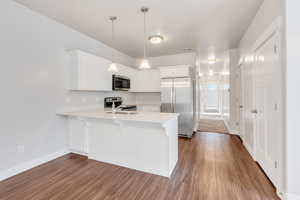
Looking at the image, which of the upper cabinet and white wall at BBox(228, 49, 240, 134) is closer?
the upper cabinet

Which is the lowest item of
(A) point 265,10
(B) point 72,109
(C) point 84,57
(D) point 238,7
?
(B) point 72,109

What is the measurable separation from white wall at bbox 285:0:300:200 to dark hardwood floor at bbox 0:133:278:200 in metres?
0.40

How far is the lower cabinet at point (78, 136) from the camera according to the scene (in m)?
2.91

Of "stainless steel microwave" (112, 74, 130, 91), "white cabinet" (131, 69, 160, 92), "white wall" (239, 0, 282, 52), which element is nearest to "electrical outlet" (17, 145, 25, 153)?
"stainless steel microwave" (112, 74, 130, 91)

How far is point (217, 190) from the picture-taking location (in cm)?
189

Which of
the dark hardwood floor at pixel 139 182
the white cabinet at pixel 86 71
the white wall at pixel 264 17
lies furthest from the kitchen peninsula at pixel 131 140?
the white wall at pixel 264 17

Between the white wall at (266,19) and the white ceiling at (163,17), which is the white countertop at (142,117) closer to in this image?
the white wall at (266,19)

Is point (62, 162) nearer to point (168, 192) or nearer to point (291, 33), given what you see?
point (168, 192)

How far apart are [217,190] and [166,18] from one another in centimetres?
305

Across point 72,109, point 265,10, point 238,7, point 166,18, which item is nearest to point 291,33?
point 265,10

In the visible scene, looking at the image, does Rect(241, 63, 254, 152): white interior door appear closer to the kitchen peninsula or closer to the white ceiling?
the white ceiling

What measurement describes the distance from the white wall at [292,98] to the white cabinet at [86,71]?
11.2 ft

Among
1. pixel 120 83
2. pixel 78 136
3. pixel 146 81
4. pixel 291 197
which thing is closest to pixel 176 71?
pixel 146 81

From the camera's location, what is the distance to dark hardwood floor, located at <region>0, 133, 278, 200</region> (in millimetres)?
1816
